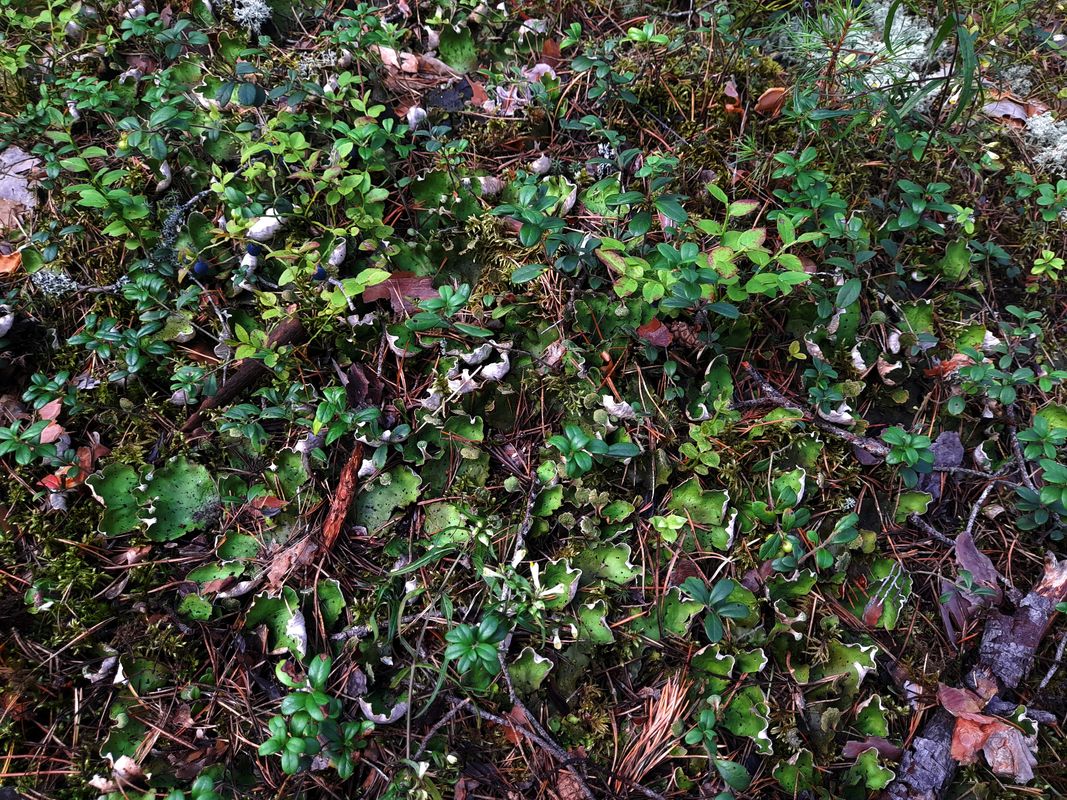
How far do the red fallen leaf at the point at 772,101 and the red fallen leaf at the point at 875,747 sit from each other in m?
3.22

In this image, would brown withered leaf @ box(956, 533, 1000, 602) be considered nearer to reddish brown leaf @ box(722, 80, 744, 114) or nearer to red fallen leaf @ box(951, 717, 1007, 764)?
red fallen leaf @ box(951, 717, 1007, 764)

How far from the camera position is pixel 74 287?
127 inches

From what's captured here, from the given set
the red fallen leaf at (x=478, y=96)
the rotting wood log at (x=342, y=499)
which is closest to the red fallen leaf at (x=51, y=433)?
the rotting wood log at (x=342, y=499)

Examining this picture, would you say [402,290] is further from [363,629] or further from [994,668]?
[994,668]

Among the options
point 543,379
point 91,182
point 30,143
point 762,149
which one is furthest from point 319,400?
point 762,149

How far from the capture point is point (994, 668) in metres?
2.67

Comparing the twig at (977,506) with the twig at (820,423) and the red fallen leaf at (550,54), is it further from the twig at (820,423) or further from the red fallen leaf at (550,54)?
the red fallen leaf at (550,54)

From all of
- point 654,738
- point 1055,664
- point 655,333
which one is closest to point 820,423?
point 655,333

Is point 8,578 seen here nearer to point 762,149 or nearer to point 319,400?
point 319,400

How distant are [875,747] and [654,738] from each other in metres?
0.87

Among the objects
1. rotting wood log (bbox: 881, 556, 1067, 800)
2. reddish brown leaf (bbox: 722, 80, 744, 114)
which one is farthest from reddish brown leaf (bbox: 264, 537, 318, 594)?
reddish brown leaf (bbox: 722, 80, 744, 114)

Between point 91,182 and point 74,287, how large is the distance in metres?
0.54

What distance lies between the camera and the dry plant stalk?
2.47m

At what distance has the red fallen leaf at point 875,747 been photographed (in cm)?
249
